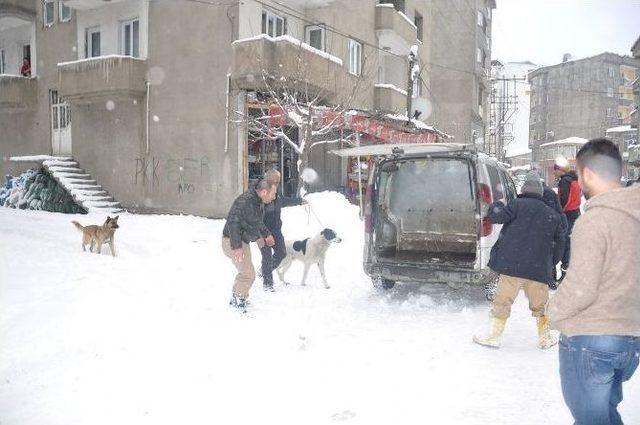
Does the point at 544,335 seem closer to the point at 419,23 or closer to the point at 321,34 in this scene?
the point at 321,34

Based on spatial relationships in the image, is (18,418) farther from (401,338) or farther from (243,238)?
(401,338)

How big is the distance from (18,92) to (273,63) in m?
13.4

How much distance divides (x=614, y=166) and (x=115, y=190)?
18922 millimetres

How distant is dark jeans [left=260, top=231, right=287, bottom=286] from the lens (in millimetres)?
7566

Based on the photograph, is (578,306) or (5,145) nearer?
(578,306)

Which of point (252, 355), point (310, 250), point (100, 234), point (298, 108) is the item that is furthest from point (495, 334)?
point (298, 108)

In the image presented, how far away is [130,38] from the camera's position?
18.5 meters

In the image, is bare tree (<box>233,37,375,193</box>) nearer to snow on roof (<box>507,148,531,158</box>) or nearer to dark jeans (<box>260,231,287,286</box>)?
dark jeans (<box>260,231,287,286</box>)

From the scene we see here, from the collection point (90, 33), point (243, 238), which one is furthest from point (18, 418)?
point (90, 33)

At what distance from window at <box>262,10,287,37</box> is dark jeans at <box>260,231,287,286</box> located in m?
11.6

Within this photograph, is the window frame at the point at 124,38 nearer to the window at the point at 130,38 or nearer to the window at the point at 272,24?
the window at the point at 130,38

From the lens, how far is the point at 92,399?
3900mm

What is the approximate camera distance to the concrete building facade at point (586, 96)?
64.6 meters

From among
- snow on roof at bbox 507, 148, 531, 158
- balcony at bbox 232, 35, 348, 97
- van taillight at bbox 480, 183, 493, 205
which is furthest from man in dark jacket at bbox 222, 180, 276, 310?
snow on roof at bbox 507, 148, 531, 158
